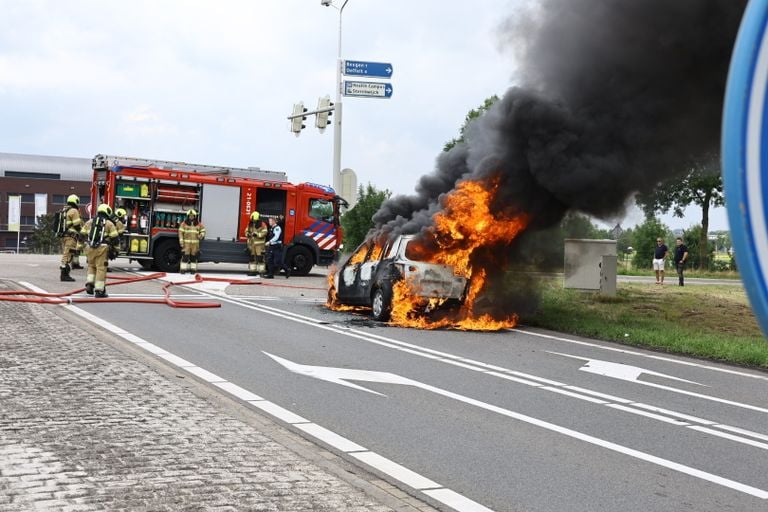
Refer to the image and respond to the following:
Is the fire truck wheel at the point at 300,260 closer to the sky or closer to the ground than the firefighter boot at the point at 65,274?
closer to the sky

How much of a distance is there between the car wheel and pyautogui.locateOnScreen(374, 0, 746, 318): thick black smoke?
3.77 ft

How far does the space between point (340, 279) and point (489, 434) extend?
9344 millimetres

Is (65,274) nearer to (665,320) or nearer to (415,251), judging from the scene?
(415,251)

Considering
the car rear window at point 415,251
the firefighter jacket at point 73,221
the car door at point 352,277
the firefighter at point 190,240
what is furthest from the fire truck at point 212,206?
the car rear window at point 415,251

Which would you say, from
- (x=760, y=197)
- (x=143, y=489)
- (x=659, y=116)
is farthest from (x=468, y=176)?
(x=760, y=197)

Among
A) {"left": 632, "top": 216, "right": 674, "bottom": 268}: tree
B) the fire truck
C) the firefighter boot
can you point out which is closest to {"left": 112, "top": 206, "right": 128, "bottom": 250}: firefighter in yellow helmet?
the fire truck

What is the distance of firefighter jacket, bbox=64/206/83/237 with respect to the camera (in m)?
18.2

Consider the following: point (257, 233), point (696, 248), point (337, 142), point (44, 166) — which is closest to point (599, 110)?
point (257, 233)

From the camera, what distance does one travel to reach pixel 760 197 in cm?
134

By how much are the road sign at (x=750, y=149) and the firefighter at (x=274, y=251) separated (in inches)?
918

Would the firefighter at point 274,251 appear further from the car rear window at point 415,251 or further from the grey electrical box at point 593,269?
the car rear window at point 415,251

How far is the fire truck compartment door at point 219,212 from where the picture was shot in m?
25.3

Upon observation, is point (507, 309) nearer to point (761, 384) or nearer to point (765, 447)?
point (761, 384)

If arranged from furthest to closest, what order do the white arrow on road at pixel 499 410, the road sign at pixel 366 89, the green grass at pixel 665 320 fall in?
the road sign at pixel 366 89 → the green grass at pixel 665 320 → the white arrow on road at pixel 499 410
